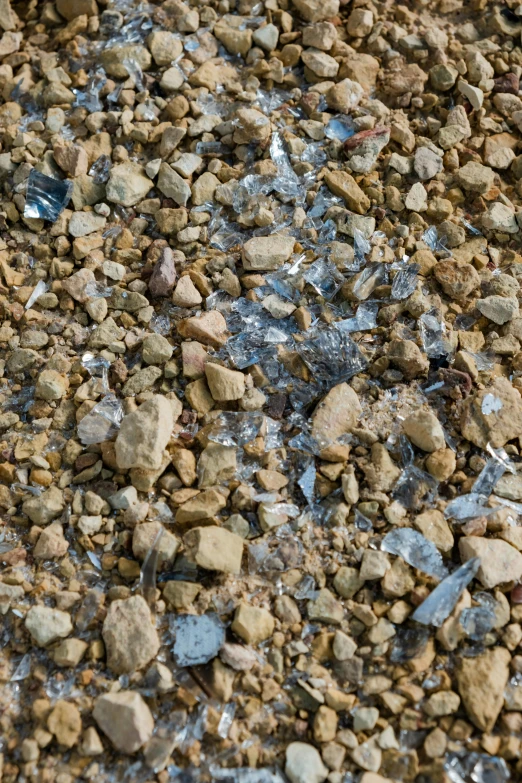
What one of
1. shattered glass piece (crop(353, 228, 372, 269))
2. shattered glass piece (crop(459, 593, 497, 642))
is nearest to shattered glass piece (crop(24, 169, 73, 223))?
shattered glass piece (crop(353, 228, 372, 269))

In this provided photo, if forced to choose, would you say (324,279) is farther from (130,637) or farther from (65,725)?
(65,725)

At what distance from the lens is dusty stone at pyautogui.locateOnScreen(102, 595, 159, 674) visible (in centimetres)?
130

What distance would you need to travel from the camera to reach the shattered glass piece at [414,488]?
1.45m

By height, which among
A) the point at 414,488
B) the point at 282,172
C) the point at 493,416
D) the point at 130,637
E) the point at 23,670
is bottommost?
the point at 23,670

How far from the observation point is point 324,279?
1719 millimetres

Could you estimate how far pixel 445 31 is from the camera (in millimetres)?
2125

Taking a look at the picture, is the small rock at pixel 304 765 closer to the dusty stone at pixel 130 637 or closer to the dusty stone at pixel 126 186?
the dusty stone at pixel 130 637

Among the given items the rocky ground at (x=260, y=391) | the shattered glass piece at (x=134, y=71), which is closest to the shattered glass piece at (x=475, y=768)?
the rocky ground at (x=260, y=391)

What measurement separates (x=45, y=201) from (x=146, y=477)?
81 centimetres

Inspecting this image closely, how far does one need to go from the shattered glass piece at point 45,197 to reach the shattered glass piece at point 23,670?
1.04 m

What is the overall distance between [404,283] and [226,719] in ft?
3.29

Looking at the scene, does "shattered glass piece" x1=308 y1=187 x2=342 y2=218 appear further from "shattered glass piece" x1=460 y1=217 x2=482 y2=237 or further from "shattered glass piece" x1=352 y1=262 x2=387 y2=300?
"shattered glass piece" x1=460 y1=217 x2=482 y2=237

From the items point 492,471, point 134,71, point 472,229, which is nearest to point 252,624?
point 492,471

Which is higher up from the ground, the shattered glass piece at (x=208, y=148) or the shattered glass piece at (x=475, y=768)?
the shattered glass piece at (x=208, y=148)
